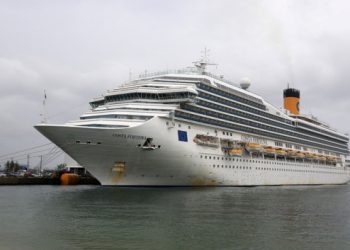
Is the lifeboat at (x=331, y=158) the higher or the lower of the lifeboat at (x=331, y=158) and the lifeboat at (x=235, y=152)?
the higher

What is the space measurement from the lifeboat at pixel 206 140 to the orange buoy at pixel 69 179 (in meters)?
25.6

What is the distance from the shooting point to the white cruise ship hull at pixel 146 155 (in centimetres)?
3884

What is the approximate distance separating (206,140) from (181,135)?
431cm

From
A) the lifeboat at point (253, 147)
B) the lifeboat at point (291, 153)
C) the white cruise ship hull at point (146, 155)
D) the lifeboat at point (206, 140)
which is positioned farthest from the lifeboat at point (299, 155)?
the lifeboat at point (206, 140)

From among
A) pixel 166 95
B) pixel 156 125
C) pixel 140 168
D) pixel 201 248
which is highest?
pixel 166 95

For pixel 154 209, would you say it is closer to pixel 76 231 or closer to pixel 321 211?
pixel 76 231

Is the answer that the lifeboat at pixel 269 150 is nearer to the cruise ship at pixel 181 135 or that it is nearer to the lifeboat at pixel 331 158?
the cruise ship at pixel 181 135

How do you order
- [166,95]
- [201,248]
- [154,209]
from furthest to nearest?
[166,95], [154,209], [201,248]

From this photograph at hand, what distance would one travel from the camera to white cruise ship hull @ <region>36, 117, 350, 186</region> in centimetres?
3884

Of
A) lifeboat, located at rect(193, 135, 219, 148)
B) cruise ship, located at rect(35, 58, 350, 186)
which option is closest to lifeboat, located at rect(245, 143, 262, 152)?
cruise ship, located at rect(35, 58, 350, 186)

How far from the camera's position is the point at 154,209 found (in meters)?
28.5

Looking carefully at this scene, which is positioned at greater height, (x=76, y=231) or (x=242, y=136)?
(x=242, y=136)

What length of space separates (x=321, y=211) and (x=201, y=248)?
1601cm

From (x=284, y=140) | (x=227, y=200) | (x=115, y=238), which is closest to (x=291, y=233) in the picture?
(x=115, y=238)
